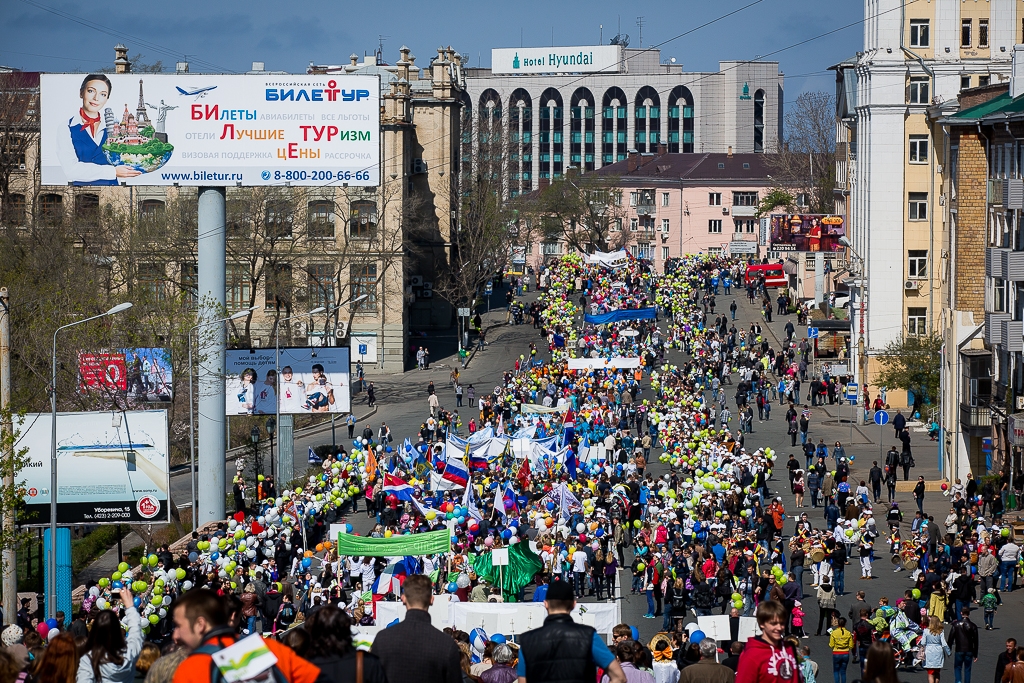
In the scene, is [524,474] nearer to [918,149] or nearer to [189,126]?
[189,126]

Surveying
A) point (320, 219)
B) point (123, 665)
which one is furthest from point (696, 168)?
point (123, 665)

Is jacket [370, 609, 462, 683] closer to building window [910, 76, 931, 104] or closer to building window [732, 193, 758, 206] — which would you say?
building window [910, 76, 931, 104]

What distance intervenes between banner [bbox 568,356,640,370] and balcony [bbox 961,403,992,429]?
14608mm

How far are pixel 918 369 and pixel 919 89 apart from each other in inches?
507

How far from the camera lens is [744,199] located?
113 metres

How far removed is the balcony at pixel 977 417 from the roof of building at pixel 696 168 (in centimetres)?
7396

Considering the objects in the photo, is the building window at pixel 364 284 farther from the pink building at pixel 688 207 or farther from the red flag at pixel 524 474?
the pink building at pixel 688 207

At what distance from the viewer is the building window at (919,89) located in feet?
186

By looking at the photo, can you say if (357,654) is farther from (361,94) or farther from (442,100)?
(442,100)

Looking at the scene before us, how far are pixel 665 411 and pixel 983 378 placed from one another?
9714mm

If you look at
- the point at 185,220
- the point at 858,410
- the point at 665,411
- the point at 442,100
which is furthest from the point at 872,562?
the point at 442,100

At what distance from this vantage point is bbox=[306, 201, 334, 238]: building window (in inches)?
2562

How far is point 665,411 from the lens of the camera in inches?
1772

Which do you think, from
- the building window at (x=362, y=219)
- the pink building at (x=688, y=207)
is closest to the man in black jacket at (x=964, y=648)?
the building window at (x=362, y=219)
